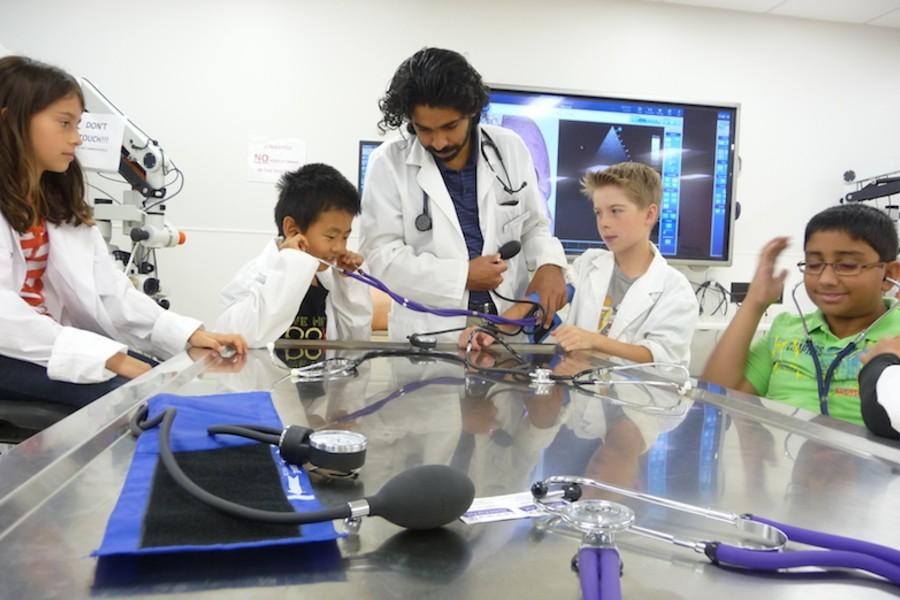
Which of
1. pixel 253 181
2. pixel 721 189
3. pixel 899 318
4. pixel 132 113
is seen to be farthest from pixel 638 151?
pixel 132 113

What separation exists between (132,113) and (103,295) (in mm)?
2049

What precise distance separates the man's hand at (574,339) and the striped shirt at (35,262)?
102 cm

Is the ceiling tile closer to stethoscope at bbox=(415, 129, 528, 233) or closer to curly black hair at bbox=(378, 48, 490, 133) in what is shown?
stethoscope at bbox=(415, 129, 528, 233)

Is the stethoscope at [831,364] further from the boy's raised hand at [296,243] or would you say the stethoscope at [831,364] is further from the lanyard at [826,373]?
the boy's raised hand at [296,243]

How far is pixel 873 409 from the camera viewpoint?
0.68 m

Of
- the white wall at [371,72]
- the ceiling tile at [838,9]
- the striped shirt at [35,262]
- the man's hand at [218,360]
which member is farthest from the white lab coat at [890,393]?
the ceiling tile at [838,9]

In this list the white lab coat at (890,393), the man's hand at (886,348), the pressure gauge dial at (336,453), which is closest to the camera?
the pressure gauge dial at (336,453)

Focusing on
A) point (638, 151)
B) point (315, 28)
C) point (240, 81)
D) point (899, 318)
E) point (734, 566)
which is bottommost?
point (734, 566)

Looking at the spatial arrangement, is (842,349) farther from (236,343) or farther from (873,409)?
(236,343)

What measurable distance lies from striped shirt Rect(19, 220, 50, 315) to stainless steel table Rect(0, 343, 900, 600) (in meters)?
0.51

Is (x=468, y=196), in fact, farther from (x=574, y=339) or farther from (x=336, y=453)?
(x=336, y=453)

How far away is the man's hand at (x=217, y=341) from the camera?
1.14 meters

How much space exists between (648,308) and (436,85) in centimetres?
72

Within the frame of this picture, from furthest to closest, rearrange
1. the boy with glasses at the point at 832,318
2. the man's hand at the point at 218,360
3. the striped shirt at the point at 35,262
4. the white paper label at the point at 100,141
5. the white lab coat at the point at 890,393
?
the white paper label at the point at 100,141, the striped shirt at the point at 35,262, the boy with glasses at the point at 832,318, the man's hand at the point at 218,360, the white lab coat at the point at 890,393
